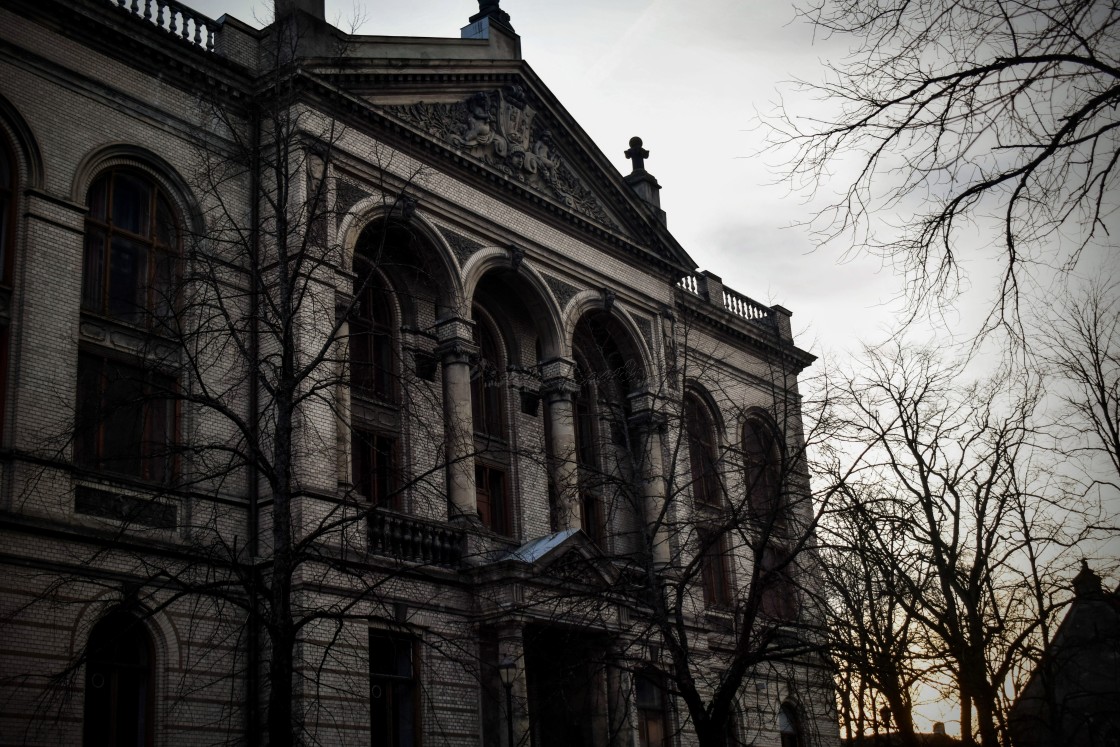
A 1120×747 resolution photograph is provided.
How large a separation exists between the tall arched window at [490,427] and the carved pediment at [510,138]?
392 cm

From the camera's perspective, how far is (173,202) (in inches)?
988

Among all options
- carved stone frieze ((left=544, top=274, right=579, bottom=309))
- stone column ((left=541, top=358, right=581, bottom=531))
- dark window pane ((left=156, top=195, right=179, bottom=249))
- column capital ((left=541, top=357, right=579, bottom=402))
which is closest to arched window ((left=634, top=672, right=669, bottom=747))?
stone column ((left=541, top=358, right=581, bottom=531))

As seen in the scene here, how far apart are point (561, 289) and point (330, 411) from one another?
9428mm

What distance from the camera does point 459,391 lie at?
28672 millimetres

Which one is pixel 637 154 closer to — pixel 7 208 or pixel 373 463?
pixel 373 463

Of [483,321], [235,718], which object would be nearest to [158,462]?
[235,718]

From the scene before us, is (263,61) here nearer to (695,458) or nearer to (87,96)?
(87,96)

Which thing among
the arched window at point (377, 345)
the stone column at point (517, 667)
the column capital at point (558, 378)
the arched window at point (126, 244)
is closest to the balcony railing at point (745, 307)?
the column capital at point (558, 378)

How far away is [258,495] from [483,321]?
955cm

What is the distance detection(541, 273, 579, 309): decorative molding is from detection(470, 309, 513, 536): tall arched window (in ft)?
6.25

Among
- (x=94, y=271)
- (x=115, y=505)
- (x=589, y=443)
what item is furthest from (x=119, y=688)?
(x=589, y=443)

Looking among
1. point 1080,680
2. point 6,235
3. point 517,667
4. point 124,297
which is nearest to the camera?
point 6,235

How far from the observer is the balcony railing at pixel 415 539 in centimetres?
2570

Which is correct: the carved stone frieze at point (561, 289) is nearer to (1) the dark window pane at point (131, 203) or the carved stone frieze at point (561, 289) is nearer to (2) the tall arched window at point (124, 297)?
(2) the tall arched window at point (124, 297)
